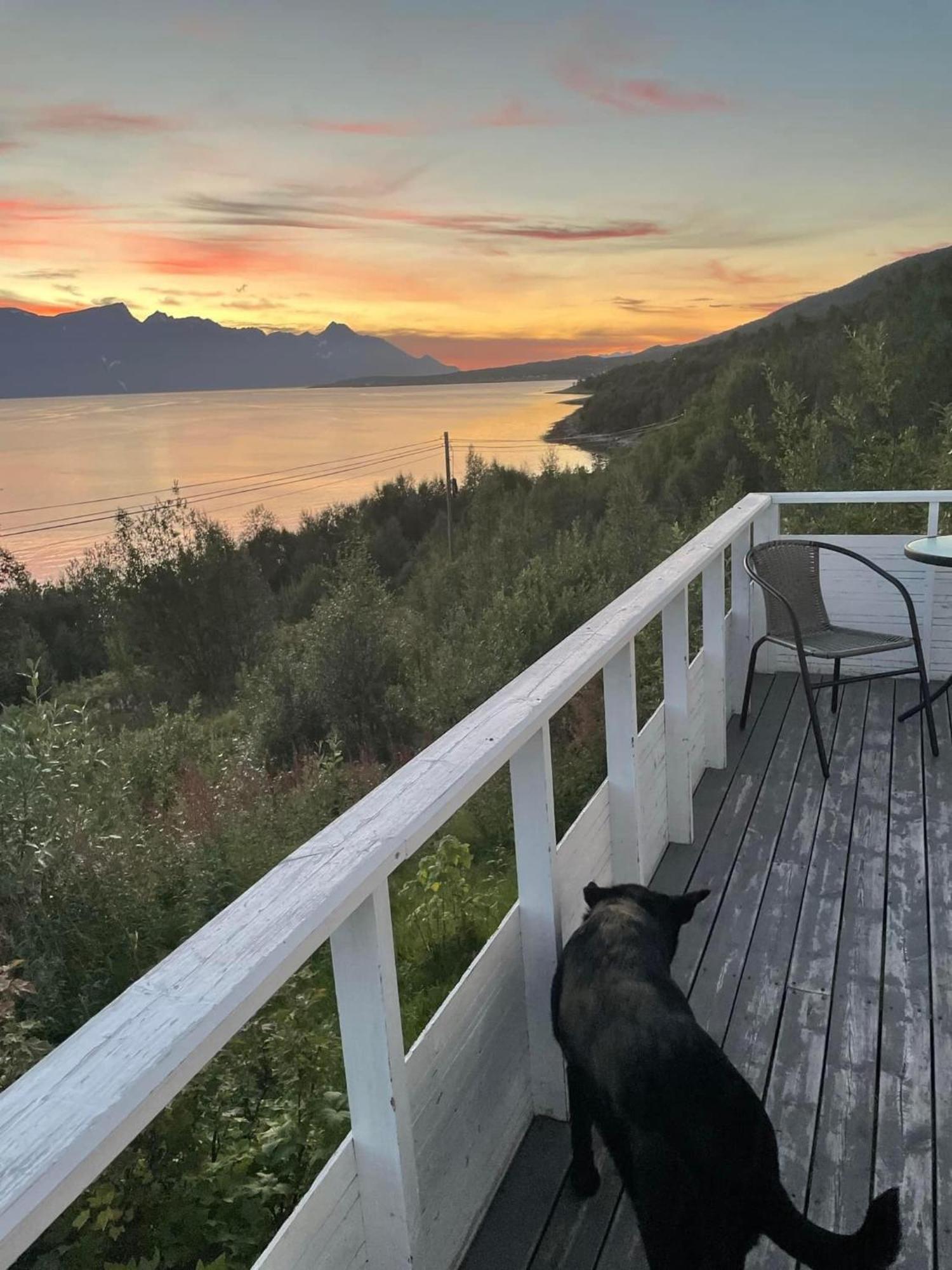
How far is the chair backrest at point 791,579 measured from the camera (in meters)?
3.65

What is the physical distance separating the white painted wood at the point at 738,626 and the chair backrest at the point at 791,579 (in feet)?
0.52

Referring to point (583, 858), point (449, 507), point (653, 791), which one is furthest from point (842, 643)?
point (449, 507)

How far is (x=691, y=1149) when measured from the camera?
1.18 m

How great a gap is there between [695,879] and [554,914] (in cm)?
108

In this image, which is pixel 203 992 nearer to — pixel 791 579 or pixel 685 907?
pixel 685 907

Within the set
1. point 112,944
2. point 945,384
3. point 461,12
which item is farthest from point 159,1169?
point 945,384

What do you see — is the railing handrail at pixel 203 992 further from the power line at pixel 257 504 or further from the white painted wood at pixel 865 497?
the power line at pixel 257 504

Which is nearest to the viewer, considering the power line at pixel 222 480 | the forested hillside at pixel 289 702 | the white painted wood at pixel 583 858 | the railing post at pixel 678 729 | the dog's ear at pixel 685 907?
the dog's ear at pixel 685 907

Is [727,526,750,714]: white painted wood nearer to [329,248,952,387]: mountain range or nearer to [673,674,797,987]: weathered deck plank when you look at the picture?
[673,674,797,987]: weathered deck plank

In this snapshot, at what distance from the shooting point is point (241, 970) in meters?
0.81

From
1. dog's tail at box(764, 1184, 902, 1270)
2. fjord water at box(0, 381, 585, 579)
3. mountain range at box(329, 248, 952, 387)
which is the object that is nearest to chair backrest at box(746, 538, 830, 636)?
dog's tail at box(764, 1184, 902, 1270)

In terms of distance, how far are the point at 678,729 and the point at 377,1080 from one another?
1874 mm

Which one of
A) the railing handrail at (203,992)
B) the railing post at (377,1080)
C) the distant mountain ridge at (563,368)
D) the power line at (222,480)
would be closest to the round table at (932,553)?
the railing handrail at (203,992)

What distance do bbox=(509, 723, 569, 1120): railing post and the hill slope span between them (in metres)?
14.4
